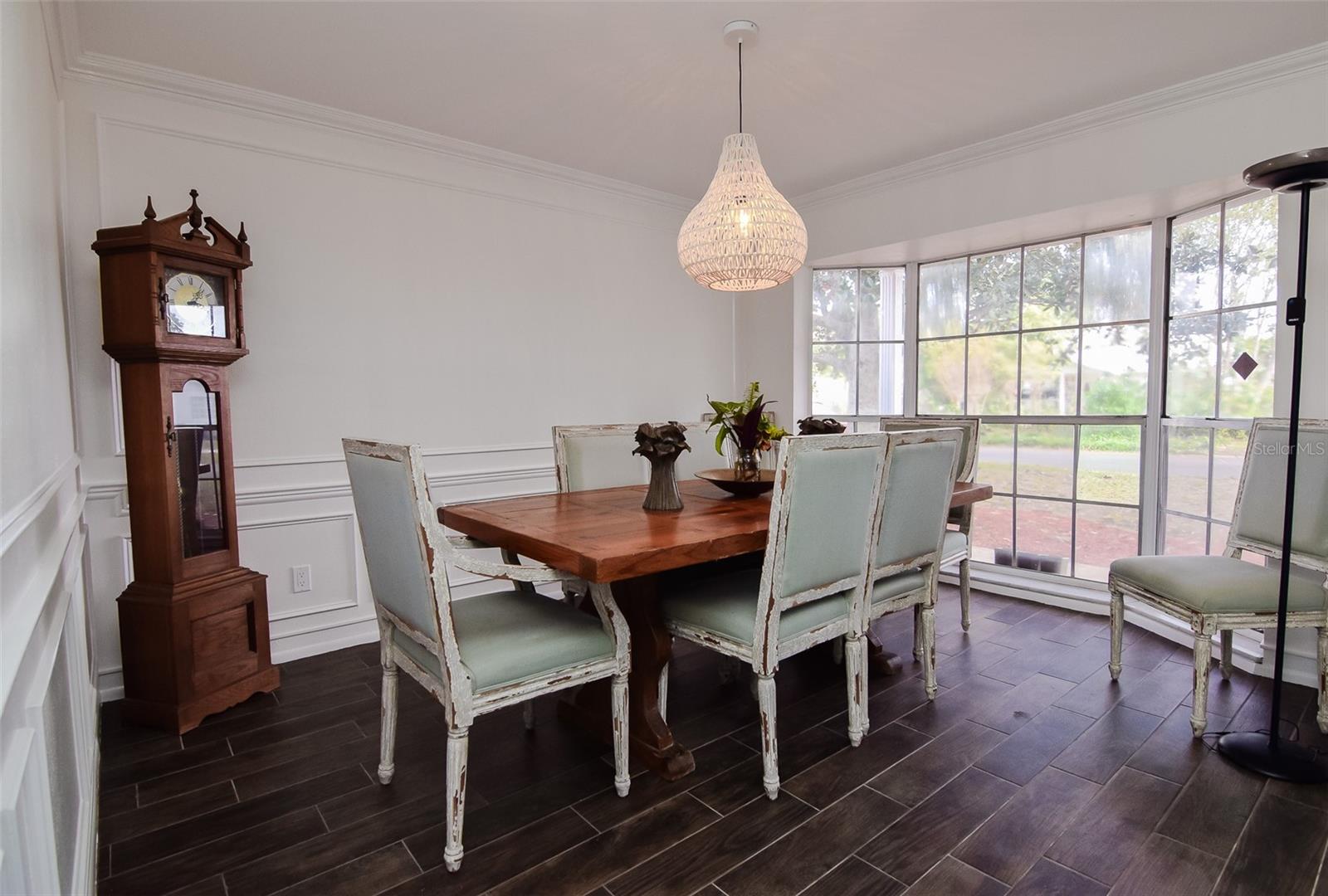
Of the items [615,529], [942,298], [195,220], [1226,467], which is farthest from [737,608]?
[942,298]

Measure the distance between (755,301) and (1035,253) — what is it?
175cm

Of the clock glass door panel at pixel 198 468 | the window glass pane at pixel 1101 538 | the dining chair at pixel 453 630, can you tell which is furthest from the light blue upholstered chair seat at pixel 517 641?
the window glass pane at pixel 1101 538

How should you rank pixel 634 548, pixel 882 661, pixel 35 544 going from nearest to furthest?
pixel 35 544, pixel 634 548, pixel 882 661

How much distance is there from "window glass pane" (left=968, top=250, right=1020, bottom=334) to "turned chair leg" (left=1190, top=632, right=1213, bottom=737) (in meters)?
2.21

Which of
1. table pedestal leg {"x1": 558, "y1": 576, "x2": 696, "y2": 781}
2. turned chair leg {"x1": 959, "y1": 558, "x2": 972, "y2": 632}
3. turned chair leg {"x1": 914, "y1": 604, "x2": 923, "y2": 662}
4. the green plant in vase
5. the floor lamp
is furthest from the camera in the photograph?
turned chair leg {"x1": 959, "y1": 558, "x2": 972, "y2": 632}

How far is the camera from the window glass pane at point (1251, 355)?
287cm

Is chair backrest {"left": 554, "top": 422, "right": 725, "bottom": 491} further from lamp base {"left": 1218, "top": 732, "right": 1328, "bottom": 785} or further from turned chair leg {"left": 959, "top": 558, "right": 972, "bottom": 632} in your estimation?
lamp base {"left": 1218, "top": 732, "right": 1328, "bottom": 785}

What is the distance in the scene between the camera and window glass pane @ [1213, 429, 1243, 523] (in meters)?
3.00

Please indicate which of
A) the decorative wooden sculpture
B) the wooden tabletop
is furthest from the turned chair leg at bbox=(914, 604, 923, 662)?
the decorative wooden sculpture

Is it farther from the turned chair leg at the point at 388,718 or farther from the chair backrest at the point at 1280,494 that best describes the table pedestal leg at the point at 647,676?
the chair backrest at the point at 1280,494

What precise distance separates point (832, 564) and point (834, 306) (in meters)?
2.93

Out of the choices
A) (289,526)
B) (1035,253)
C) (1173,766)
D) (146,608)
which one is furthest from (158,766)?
(1035,253)

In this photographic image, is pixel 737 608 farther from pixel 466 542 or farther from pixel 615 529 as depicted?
pixel 466 542

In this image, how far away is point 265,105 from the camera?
2938mm
